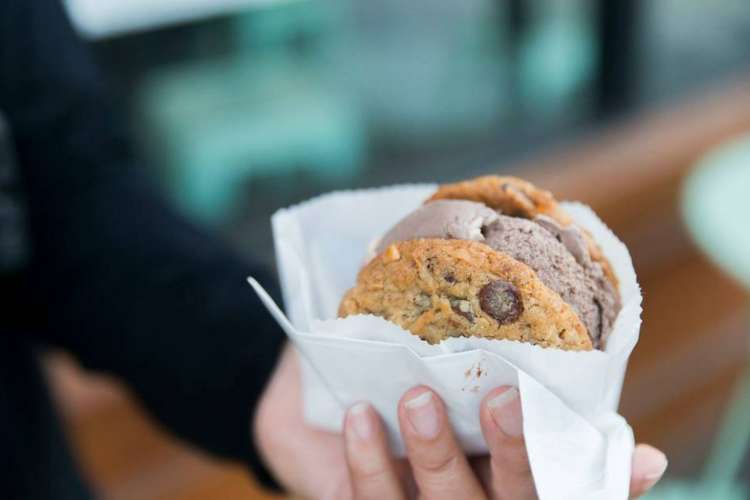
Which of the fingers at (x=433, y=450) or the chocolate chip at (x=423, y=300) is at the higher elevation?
the chocolate chip at (x=423, y=300)

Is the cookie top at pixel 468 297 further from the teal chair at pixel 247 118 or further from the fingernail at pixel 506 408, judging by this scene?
the teal chair at pixel 247 118

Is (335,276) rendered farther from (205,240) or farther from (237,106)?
(237,106)

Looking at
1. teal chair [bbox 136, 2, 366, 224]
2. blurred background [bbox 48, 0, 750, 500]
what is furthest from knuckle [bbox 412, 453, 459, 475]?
teal chair [bbox 136, 2, 366, 224]

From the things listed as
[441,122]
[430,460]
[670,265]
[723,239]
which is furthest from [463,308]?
[670,265]

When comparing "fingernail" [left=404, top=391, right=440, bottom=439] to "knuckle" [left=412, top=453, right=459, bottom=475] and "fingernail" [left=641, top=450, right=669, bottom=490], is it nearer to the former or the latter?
"knuckle" [left=412, top=453, right=459, bottom=475]

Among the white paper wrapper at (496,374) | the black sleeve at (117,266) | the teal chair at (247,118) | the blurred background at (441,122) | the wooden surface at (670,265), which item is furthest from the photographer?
the wooden surface at (670,265)

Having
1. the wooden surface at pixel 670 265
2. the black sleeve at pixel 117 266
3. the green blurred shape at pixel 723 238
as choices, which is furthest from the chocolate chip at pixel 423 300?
the wooden surface at pixel 670 265

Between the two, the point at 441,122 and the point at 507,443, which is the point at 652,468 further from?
the point at 441,122
